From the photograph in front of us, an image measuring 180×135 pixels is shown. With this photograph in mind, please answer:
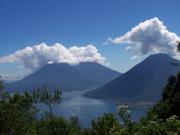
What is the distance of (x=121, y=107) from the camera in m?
21.5

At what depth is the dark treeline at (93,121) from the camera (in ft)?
56.9

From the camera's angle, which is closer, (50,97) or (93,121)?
(93,121)

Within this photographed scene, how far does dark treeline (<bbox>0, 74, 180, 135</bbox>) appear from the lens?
17344mm

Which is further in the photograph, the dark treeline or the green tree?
the green tree

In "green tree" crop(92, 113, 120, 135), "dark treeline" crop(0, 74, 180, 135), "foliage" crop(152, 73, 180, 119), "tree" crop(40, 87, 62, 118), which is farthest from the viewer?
"tree" crop(40, 87, 62, 118)

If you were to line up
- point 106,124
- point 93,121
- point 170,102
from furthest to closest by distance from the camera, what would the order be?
1. point 170,102
2. point 93,121
3. point 106,124

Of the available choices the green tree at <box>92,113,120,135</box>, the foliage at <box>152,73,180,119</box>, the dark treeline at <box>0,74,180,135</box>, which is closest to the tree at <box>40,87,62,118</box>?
the dark treeline at <box>0,74,180,135</box>

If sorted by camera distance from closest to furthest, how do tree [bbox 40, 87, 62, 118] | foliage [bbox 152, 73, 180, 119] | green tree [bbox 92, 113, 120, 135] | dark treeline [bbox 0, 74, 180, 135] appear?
dark treeline [bbox 0, 74, 180, 135], green tree [bbox 92, 113, 120, 135], foliage [bbox 152, 73, 180, 119], tree [bbox 40, 87, 62, 118]

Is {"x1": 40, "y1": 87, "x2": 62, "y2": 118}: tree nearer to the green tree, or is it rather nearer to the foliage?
the foliage

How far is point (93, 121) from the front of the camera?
118ft

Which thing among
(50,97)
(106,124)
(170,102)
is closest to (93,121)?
(106,124)

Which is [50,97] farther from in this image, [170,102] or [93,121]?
[93,121]

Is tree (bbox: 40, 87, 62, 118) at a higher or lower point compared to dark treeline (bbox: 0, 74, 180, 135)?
higher

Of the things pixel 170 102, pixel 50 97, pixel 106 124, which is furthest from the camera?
pixel 50 97
